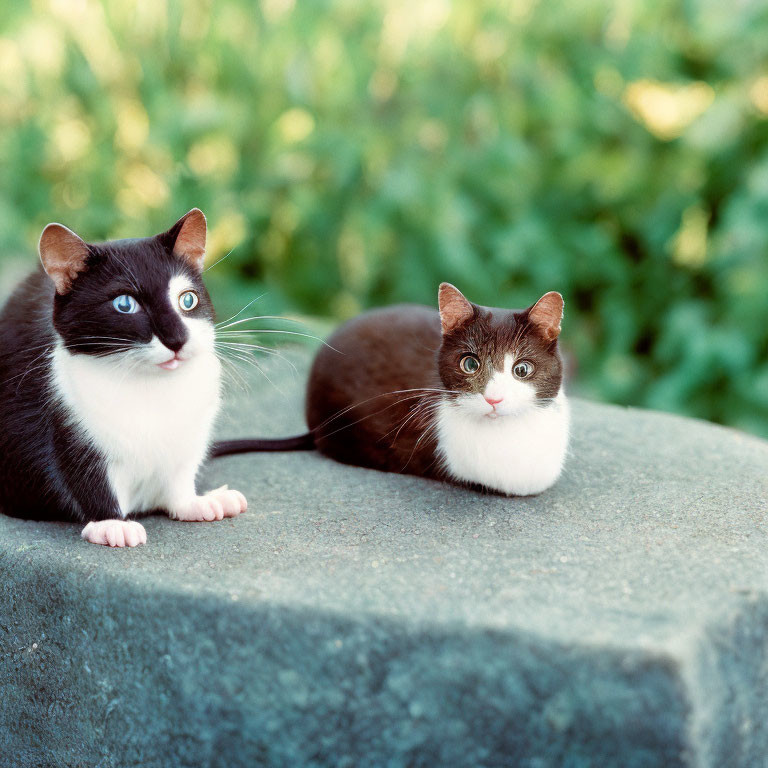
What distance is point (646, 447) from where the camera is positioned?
99.7 inches

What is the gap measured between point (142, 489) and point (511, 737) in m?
0.95

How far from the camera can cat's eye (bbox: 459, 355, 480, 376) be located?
2031 millimetres

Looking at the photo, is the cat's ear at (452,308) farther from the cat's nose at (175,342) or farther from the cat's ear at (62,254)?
the cat's ear at (62,254)

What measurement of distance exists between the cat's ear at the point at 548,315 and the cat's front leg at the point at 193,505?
77 centimetres

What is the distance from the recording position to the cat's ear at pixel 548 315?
1996 millimetres

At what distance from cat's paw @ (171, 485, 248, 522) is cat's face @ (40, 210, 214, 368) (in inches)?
13.9

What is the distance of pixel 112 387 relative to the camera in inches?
73.7

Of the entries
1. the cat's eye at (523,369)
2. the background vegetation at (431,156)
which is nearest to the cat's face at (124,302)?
the cat's eye at (523,369)

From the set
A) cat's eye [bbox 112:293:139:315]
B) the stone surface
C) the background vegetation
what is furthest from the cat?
the background vegetation

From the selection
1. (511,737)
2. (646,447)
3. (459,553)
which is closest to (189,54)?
(646,447)

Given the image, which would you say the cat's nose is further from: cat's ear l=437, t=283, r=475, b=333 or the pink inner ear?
cat's ear l=437, t=283, r=475, b=333

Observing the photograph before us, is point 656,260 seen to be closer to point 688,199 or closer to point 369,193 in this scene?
point 688,199

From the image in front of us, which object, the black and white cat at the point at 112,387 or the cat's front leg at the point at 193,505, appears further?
the cat's front leg at the point at 193,505

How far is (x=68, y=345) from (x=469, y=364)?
827 mm
